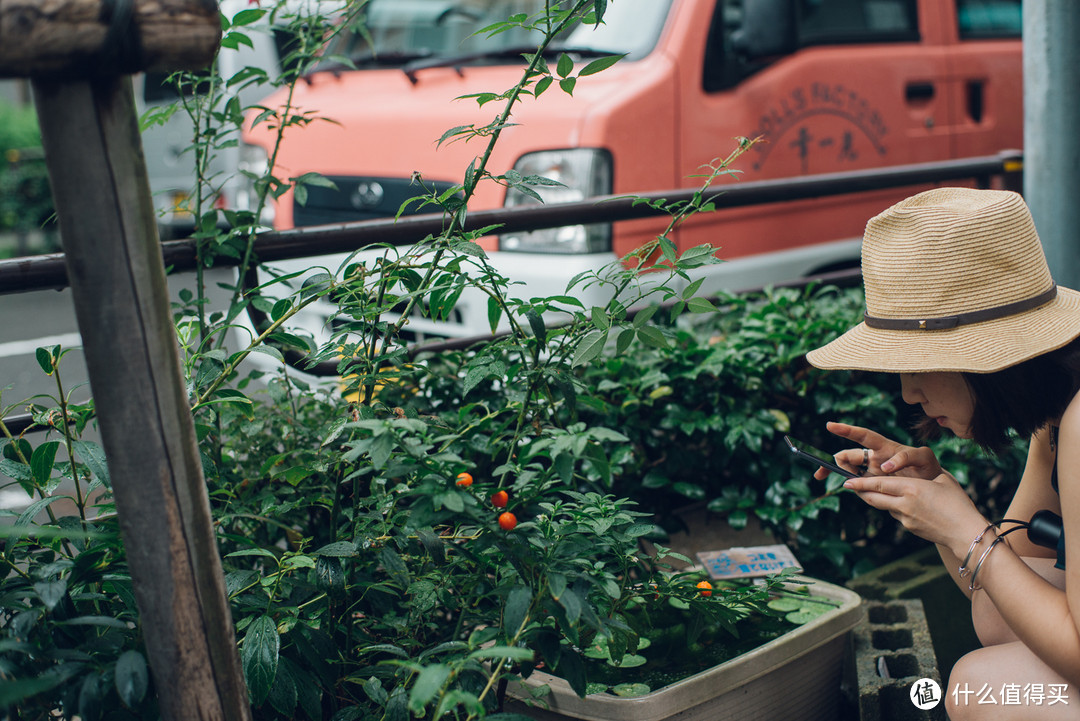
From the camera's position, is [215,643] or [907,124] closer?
[215,643]

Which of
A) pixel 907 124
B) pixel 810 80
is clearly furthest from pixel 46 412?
pixel 907 124

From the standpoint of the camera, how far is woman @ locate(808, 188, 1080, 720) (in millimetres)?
1320

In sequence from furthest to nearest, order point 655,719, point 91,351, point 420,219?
point 420,219 < point 655,719 < point 91,351

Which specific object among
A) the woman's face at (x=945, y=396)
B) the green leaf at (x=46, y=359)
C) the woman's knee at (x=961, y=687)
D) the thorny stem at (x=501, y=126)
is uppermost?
the thorny stem at (x=501, y=126)

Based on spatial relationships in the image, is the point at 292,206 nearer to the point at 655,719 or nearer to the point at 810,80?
the point at 810,80

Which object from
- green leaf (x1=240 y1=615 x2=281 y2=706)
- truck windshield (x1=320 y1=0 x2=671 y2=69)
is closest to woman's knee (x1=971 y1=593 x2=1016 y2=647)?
green leaf (x1=240 y1=615 x2=281 y2=706)

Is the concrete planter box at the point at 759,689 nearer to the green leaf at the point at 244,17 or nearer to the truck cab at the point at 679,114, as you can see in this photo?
the green leaf at the point at 244,17

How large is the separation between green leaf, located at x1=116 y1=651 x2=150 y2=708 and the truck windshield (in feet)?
8.07

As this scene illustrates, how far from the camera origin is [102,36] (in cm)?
91

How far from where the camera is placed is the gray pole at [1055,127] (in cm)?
250

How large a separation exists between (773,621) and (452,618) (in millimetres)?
598

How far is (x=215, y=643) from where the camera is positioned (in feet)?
3.57

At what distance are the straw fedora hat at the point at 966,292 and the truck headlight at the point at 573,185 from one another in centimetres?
168

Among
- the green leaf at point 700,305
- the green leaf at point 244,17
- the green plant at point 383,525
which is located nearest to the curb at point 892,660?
the green plant at point 383,525
